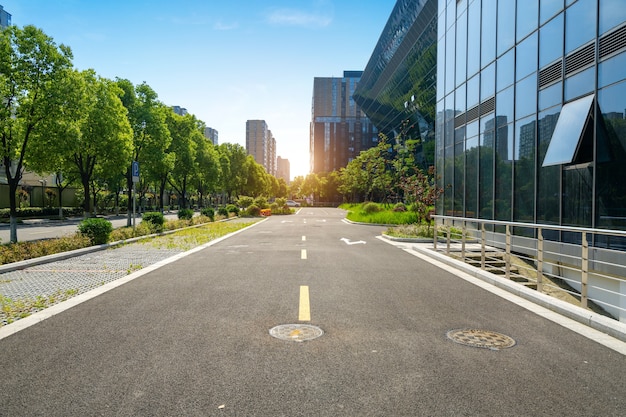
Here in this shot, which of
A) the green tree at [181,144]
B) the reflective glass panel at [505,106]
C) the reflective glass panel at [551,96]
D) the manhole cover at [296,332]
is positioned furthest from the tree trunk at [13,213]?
the reflective glass panel at [505,106]

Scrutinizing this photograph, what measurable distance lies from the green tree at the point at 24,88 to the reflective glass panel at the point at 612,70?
62.8 feet

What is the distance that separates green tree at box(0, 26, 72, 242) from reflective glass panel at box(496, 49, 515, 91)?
1886 centimetres

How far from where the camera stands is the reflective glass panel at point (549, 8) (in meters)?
14.6

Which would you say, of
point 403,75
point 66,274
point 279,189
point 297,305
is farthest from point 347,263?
point 279,189

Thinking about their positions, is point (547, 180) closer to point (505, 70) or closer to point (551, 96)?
point (551, 96)

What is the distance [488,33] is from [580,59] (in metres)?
7.91

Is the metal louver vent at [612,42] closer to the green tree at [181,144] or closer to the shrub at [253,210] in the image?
the green tree at [181,144]

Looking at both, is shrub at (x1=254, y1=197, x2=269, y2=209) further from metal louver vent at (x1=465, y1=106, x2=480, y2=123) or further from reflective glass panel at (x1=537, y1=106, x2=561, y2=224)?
reflective glass panel at (x1=537, y1=106, x2=561, y2=224)

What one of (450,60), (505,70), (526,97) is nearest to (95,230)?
(526,97)

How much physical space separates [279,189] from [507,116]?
4656 inches

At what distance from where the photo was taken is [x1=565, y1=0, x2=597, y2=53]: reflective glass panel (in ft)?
42.0

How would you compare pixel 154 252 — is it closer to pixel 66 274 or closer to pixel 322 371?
pixel 66 274

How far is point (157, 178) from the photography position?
112ft

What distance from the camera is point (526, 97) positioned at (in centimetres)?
1652
